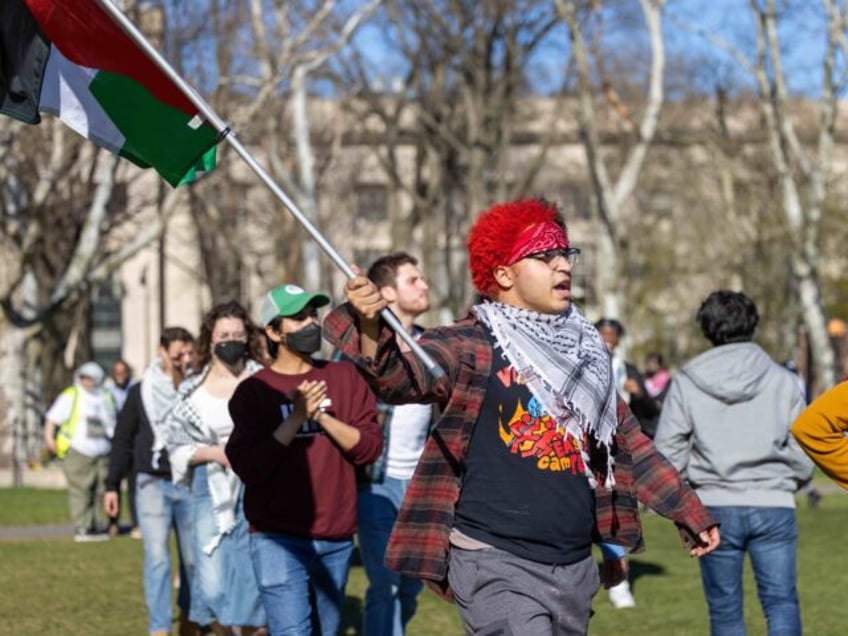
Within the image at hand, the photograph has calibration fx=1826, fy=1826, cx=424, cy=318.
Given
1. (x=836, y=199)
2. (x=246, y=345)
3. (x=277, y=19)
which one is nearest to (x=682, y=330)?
(x=836, y=199)

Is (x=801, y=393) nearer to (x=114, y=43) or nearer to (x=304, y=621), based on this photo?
(x=304, y=621)

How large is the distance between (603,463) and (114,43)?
2191mm

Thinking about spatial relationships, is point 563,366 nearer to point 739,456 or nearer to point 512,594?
point 512,594

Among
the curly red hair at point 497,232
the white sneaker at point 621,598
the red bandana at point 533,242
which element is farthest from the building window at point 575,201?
the red bandana at point 533,242

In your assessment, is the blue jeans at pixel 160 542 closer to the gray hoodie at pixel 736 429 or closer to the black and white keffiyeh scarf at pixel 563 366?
the gray hoodie at pixel 736 429

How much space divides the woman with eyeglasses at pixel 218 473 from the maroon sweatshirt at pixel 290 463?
115 cm

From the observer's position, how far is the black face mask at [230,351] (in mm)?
8805

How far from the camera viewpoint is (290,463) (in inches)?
298

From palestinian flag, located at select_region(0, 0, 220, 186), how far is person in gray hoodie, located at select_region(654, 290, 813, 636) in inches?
120

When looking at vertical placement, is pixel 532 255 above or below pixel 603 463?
above

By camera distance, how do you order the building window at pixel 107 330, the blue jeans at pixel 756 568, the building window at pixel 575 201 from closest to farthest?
the blue jeans at pixel 756 568 → the building window at pixel 575 201 → the building window at pixel 107 330

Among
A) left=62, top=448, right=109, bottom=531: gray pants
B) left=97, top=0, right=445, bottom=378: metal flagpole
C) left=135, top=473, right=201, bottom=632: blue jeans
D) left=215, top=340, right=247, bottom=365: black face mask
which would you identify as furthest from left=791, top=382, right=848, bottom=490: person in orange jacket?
left=62, top=448, right=109, bottom=531: gray pants

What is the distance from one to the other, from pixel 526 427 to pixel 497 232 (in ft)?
2.11

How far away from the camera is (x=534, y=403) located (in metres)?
5.66
